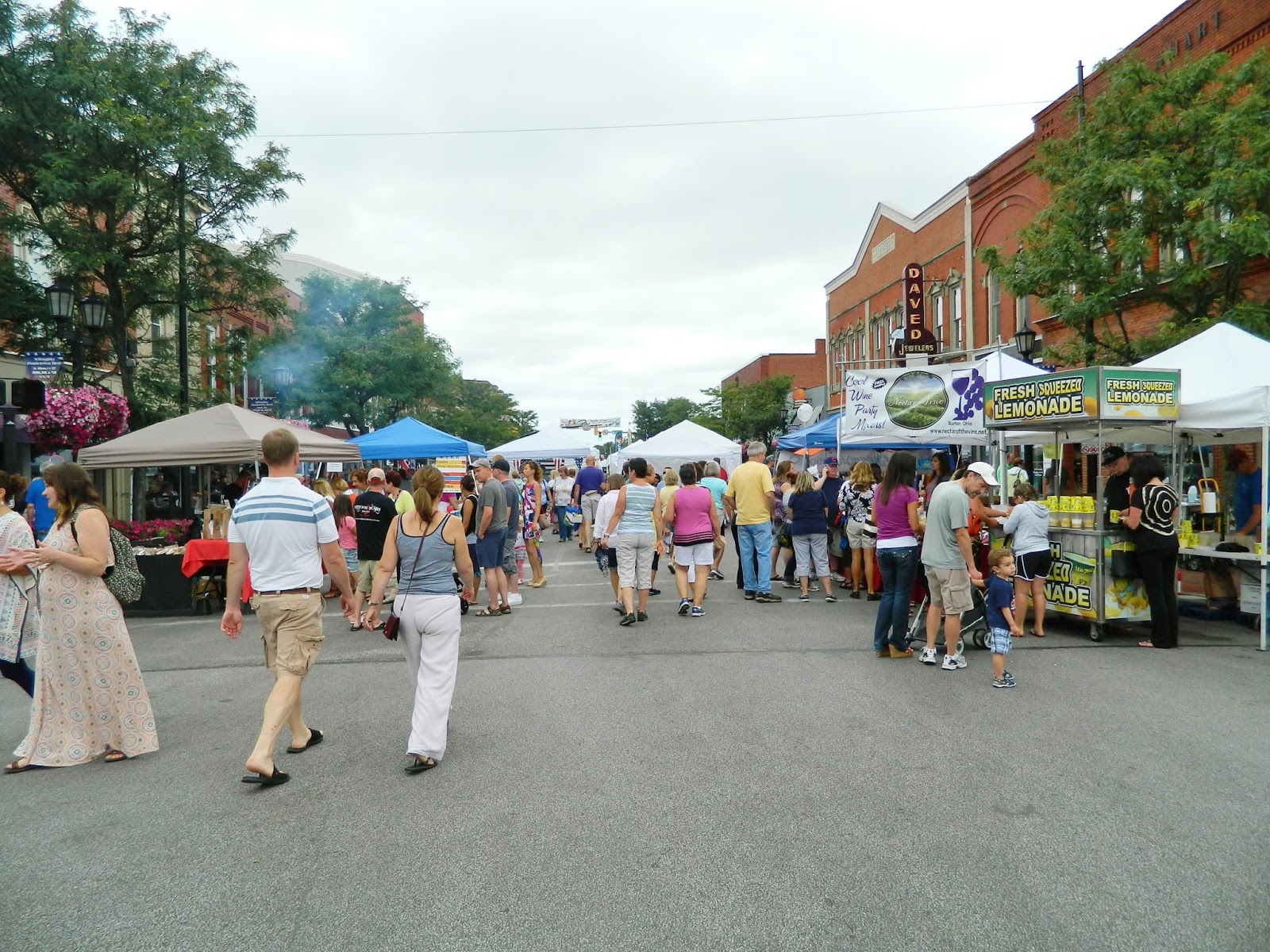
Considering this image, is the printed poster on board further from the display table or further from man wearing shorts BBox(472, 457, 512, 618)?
the display table

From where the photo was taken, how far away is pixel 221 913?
12.2 ft

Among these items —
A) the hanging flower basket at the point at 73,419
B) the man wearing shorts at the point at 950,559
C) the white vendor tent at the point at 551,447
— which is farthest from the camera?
the white vendor tent at the point at 551,447

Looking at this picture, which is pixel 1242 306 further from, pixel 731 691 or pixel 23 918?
pixel 23 918

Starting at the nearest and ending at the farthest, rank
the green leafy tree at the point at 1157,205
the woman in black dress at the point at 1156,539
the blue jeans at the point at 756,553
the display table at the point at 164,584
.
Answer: the woman in black dress at the point at 1156,539 < the blue jeans at the point at 756,553 < the display table at the point at 164,584 < the green leafy tree at the point at 1157,205

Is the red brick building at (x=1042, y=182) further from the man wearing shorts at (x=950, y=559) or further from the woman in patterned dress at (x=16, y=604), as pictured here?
the woman in patterned dress at (x=16, y=604)

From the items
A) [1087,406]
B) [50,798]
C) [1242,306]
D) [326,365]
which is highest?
[326,365]

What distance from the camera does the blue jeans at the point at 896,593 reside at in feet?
27.9

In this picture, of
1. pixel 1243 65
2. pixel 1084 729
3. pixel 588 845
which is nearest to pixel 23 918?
pixel 588 845

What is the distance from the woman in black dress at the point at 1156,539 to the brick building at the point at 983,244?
26.6 ft

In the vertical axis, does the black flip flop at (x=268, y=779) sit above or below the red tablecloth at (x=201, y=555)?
below

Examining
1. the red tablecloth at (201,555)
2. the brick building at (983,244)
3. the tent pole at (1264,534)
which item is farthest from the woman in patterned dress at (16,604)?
the brick building at (983,244)

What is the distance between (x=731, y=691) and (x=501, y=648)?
9.42 ft

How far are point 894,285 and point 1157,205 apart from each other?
66.5ft

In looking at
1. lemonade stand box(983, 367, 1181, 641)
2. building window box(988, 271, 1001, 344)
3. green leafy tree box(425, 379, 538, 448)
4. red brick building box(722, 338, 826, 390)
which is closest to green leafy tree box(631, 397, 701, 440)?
green leafy tree box(425, 379, 538, 448)
